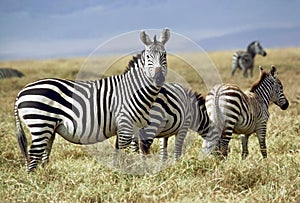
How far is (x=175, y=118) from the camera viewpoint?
24.2ft

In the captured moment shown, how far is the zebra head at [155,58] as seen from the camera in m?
6.12

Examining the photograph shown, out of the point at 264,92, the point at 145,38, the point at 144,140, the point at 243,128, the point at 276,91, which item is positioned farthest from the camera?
the point at 276,91

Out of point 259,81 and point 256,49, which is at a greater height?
point 256,49

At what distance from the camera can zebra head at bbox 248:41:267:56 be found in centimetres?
3125

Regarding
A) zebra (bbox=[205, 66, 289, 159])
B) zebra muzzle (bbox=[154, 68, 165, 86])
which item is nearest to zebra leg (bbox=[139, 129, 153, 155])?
zebra muzzle (bbox=[154, 68, 165, 86])

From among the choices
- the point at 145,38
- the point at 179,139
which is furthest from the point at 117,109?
the point at 179,139

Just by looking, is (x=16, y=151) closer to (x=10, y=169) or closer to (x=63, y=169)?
(x=10, y=169)

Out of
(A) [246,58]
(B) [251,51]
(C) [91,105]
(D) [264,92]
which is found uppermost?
(B) [251,51]

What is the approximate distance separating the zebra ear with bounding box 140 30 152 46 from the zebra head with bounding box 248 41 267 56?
2599 centimetres

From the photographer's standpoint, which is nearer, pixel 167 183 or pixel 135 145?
pixel 167 183

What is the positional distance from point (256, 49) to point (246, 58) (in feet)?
5.54

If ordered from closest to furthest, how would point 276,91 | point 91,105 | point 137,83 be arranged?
point 91,105 < point 137,83 < point 276,91

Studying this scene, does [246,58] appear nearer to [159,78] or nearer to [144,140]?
[144,140]

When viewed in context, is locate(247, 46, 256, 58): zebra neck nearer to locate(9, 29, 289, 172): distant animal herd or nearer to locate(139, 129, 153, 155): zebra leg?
locate(9, 29, 289, 172): distant animal herd
